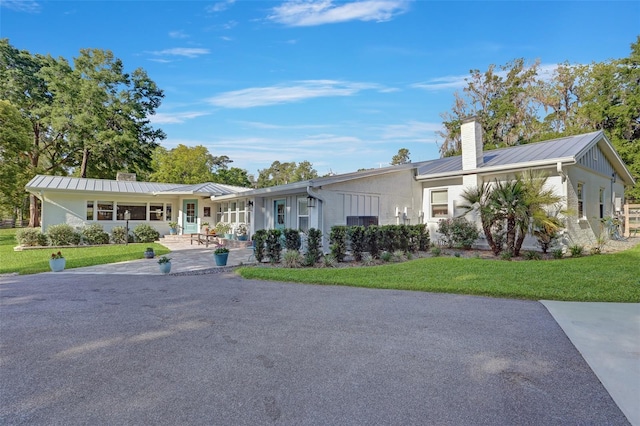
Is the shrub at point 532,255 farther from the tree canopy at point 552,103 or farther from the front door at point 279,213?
the tree canopy at point 552,103

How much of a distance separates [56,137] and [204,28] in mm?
23352

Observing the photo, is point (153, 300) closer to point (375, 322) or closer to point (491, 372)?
point (375, 322)

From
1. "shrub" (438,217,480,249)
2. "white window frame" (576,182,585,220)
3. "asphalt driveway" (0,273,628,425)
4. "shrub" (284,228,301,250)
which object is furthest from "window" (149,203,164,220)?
"white window frame" (576,182,585,220)

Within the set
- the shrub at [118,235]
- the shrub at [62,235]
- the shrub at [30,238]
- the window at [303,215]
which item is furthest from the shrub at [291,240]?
the shrub at [30,238]

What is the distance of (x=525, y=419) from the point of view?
7.70ft

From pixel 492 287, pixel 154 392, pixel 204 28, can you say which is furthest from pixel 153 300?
pixel 204 28

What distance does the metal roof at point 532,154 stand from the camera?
35.4 feet

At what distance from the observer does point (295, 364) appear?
3242mm

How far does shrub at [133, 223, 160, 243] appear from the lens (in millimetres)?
17453

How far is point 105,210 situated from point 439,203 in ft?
58.6

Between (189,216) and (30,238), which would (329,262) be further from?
(30,238)

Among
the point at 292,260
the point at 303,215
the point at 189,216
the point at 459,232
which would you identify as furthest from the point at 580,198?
the point at 189,216

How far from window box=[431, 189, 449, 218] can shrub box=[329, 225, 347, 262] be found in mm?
5900

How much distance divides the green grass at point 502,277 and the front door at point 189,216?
454 inches
